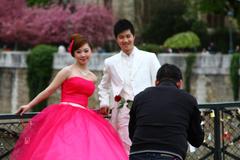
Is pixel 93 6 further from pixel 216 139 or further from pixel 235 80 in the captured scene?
pixel 216 139

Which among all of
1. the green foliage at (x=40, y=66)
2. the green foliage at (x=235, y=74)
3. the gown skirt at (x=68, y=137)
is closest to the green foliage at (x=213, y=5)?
the green foliage at (x=235, y=74)

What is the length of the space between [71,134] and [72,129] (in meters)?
0.06

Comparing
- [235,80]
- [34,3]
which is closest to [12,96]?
[34,3]

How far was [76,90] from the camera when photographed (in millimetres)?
6449

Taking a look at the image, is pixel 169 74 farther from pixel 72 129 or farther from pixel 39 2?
pixel 39 2

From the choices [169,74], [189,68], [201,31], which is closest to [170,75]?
[169,74]

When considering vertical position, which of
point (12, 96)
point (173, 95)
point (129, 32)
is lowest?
point (12, 96)

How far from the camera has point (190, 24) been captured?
2983 centimetres

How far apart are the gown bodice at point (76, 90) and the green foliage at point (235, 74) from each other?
14.8 m

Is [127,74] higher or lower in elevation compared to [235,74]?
higher

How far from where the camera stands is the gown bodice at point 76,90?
645cm

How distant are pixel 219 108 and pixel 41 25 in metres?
25.8

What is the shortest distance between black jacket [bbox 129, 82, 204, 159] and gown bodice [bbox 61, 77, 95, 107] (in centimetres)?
144

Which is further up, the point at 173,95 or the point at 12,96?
the point at 173,95
